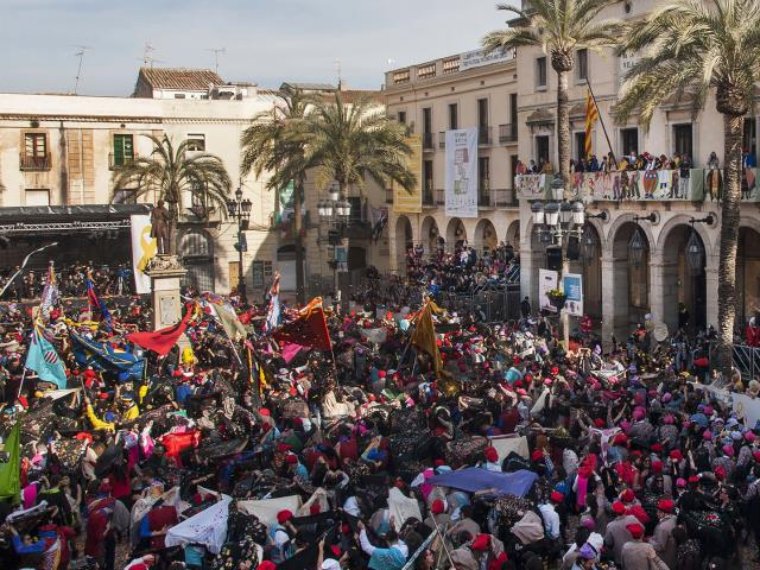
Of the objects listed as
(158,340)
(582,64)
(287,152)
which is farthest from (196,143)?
(158,340)

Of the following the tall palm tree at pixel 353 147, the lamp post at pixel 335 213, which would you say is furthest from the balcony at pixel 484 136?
the lamp post at pixel 335 213

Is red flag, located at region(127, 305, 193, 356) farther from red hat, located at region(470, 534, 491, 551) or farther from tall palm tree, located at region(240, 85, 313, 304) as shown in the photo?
tall palm tree, located at region(240, 85, 313, 304)

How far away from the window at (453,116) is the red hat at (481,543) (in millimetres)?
35176

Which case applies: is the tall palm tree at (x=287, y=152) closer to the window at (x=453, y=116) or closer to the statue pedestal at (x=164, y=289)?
the window at (x=453, y=116)

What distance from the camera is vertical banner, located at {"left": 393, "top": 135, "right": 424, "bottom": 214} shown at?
43781mm

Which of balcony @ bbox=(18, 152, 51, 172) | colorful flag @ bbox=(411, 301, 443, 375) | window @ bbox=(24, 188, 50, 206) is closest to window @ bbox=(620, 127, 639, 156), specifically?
colorful flag @ bbox=(411, 301, 443, 375)

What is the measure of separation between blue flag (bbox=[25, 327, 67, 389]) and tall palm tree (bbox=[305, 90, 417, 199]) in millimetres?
16314

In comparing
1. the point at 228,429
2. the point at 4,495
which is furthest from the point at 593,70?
the point at 4,495

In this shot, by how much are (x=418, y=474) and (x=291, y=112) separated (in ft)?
101

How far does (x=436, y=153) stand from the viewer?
46.2 metres

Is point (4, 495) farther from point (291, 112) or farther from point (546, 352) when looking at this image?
point (291, 112)

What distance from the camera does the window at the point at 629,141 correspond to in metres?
31.6

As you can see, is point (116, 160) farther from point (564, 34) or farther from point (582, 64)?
point (564, 34)

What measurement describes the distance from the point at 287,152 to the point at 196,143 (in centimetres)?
1030
